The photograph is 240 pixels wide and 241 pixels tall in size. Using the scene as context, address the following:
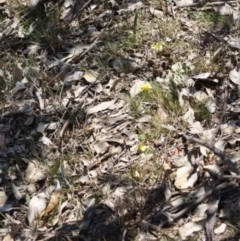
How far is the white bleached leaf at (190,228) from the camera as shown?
9.20 ft

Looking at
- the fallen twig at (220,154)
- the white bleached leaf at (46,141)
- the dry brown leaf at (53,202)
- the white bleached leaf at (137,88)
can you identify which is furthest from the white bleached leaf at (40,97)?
the fallen twig at (220,154)

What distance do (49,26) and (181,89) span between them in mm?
1206

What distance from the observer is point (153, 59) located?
12.2 feet

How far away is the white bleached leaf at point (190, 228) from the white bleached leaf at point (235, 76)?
38.9 inches

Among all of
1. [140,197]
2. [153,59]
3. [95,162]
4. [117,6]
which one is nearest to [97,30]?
[117,6]

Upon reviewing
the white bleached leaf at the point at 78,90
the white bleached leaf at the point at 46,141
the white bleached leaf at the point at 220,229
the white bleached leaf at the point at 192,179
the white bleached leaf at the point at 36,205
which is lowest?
the white bleached leaf at the point at 220,229

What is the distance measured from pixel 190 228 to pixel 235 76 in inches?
42.4

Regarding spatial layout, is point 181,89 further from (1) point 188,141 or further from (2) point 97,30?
(2) point 97,30

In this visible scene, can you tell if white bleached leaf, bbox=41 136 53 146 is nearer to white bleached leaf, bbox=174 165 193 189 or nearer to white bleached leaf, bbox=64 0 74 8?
white bleached leaf, bbox=174 165 193 189

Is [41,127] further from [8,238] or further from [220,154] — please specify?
[220,154]

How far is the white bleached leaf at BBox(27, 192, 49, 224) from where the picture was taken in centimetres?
309

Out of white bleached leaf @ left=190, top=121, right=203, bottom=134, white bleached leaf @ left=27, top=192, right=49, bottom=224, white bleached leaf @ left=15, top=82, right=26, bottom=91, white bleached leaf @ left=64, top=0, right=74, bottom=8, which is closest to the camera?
white bleached leaf @ left=27, top=192, right=49, bottom=224

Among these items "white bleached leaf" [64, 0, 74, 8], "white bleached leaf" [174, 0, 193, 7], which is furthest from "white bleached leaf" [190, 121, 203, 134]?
"white bleached leaf" [64, 0, 74, 8]

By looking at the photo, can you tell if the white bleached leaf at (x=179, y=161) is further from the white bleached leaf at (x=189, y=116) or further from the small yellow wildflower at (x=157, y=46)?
the small yellow wildflower at (x=157, y=46)
